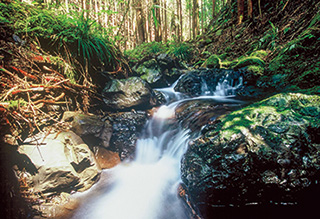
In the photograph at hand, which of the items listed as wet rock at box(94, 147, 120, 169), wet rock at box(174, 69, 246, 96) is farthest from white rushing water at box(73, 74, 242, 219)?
wet rock at box(174, 69, 246, 96)

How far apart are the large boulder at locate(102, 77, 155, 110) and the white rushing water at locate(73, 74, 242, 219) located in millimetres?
618

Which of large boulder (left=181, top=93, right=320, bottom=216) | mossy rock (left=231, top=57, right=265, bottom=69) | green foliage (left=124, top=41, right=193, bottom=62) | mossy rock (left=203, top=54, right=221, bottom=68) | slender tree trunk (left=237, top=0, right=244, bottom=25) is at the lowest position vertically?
large boulder (left=181, top=93, right=320, bottom=216)

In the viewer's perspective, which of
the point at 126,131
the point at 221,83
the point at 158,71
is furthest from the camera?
the point at 158,71

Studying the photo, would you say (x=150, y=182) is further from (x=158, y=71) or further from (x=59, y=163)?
(x=158, y=71)

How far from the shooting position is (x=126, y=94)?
398 centimetres

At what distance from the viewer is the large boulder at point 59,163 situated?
2248 mm

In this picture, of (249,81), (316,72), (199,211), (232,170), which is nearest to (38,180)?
(199,211)

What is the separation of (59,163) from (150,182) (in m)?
1.63

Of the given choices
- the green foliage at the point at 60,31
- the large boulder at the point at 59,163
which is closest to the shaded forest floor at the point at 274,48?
the green foliage at the point at 60,31

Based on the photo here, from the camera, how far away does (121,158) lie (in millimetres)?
3479

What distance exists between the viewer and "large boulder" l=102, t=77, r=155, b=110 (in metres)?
3.88

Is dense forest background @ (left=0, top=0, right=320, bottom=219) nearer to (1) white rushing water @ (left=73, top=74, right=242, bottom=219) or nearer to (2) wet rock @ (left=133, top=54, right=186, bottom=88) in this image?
(2) wet rock @ (left=133, top=54, right=186, bottom=88)

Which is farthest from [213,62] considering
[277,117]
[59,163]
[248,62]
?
[59,163]

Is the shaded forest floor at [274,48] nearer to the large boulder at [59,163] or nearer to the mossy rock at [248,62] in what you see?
the mossy rock at [248,62]
